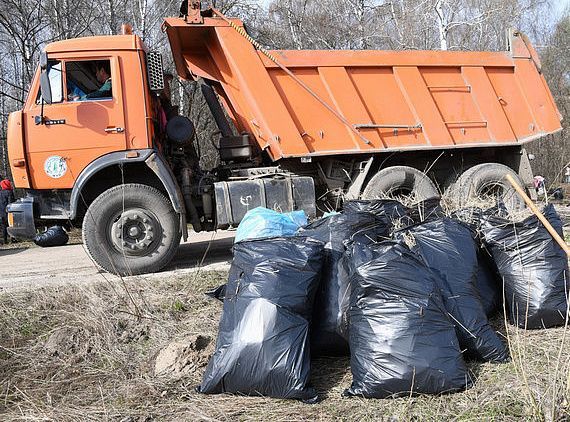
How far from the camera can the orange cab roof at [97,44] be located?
5.38 m

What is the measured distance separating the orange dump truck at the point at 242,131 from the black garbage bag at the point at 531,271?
104 inches

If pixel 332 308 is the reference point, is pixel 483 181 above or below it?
above

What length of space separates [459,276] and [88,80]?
4.30 metres

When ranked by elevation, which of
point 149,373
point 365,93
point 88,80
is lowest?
point 149,373

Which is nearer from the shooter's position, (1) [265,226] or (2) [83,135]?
(1) [265,226]

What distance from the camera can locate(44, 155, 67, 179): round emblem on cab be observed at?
530 cm

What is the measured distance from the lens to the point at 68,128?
526cm

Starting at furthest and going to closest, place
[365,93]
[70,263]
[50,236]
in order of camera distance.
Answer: [50,236], [70,263], [365,93]

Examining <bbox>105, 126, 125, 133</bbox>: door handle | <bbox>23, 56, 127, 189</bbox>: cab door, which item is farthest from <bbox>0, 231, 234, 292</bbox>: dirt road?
<bbox>105, 126, 125, 133</bbox>: door handle

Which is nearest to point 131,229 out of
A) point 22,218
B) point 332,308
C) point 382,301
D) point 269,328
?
point 22,218

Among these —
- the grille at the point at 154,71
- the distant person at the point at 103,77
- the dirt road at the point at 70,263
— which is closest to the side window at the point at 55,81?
the distant person at the point at 103,77

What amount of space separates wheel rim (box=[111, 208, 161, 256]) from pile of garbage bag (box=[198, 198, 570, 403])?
7.16ft

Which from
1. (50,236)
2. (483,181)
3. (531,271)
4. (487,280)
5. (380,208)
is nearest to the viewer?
(531,271)

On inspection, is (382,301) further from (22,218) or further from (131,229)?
(22,218)
